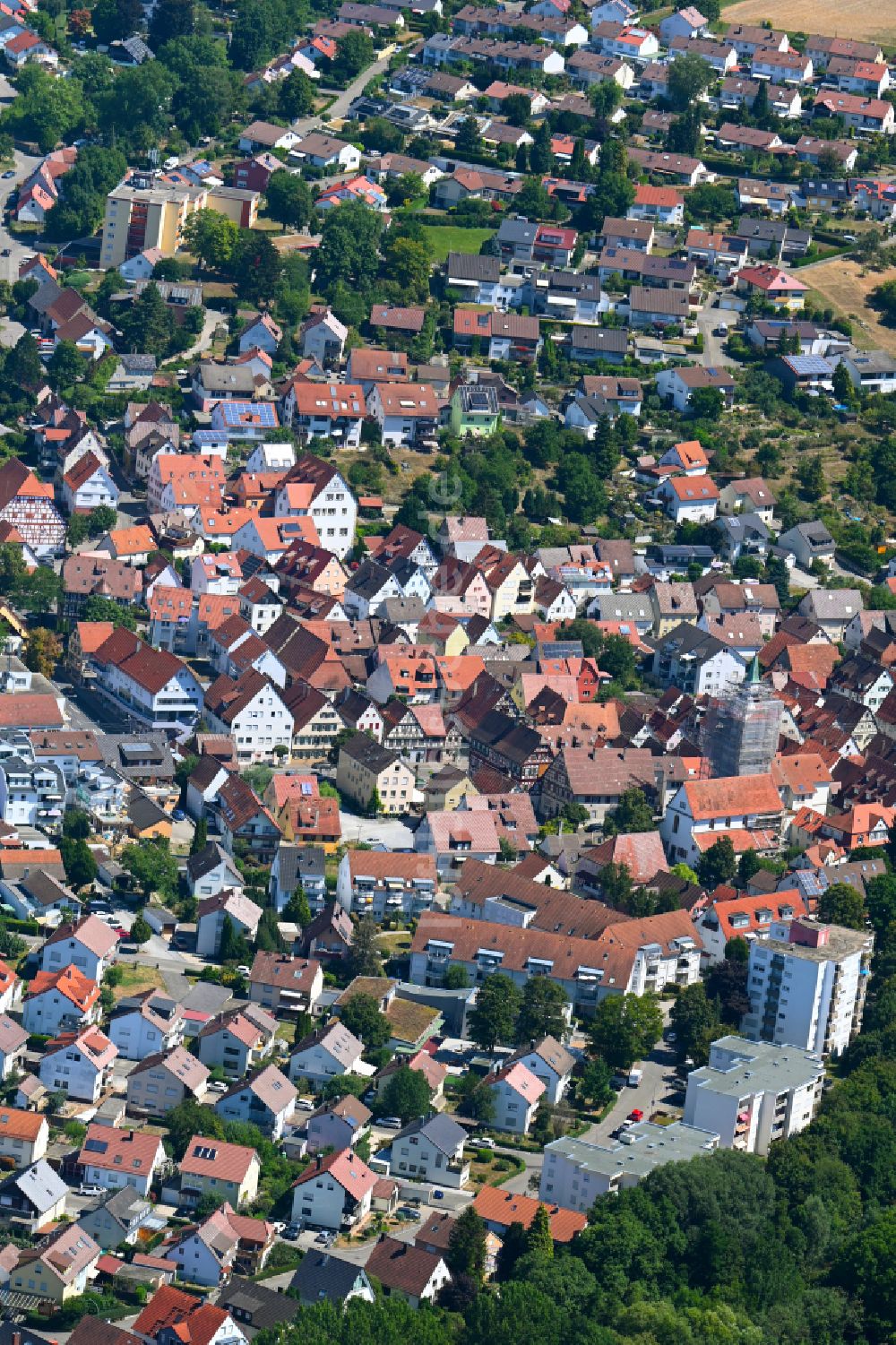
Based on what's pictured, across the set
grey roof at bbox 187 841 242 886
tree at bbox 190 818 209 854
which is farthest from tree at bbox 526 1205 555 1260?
tree at bbox 190 818 209 854

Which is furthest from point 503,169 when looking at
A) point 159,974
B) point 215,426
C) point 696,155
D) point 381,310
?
point 159,974

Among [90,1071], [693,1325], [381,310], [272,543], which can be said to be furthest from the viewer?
[381,310]

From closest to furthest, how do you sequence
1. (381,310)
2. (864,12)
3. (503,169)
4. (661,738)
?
(661,738)
(381,310)
(503,169)
(864,12)

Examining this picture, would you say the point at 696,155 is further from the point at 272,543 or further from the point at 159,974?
the point at 159,974

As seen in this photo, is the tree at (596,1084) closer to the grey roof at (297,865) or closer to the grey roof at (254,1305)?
the grey roof at (297,865)

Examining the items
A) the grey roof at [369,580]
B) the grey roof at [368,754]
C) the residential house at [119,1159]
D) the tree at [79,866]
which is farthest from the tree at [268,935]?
the grey roof at [369,580]

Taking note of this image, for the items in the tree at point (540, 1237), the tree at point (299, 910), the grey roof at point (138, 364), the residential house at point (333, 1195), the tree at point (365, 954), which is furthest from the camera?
the grey roof at point (138, 364)

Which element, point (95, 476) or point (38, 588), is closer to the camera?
point (38, 588)
